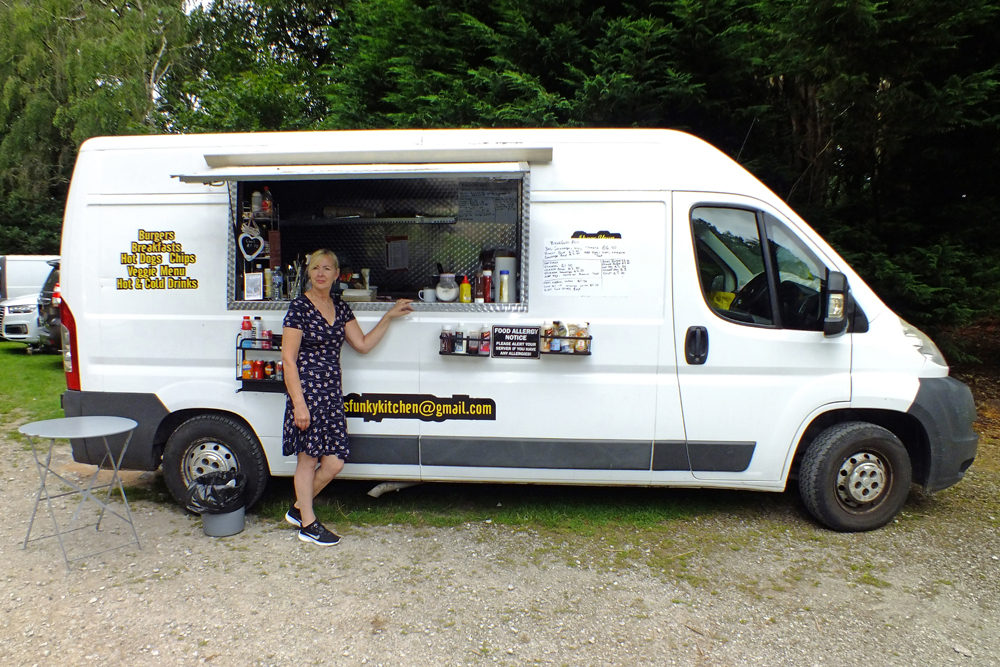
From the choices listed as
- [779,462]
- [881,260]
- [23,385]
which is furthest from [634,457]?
[23,385]

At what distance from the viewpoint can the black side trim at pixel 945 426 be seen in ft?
14.1

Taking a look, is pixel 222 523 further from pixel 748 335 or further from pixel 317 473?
pixel 748 335

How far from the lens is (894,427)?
4.59 m

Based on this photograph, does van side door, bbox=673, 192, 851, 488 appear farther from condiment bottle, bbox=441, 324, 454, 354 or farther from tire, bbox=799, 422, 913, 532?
condiment bottle, bbox=441, 324, 454, 354

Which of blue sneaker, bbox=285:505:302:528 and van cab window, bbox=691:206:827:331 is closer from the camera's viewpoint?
van cab window, bbox=691:206:827:331

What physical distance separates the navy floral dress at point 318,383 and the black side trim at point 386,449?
8.1 inches

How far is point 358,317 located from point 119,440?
72.2 inches

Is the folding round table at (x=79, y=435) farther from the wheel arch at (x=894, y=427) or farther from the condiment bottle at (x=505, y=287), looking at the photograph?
the wheel arch at (x=894, y=427)

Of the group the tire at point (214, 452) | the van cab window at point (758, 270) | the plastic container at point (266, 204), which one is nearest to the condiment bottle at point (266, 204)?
the plastic container at point (266, 204)

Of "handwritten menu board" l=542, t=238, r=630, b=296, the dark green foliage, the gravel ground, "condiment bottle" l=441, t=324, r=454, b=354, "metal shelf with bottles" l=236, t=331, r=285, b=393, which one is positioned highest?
the dark green foliage

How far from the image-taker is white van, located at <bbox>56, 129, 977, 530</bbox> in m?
4.30

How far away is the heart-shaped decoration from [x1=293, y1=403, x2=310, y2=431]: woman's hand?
113 cm

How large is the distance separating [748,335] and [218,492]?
3.48m

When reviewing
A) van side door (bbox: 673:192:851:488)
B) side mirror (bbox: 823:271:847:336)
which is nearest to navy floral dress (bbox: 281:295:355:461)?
van side door (bbox: 673:192:851:488)
